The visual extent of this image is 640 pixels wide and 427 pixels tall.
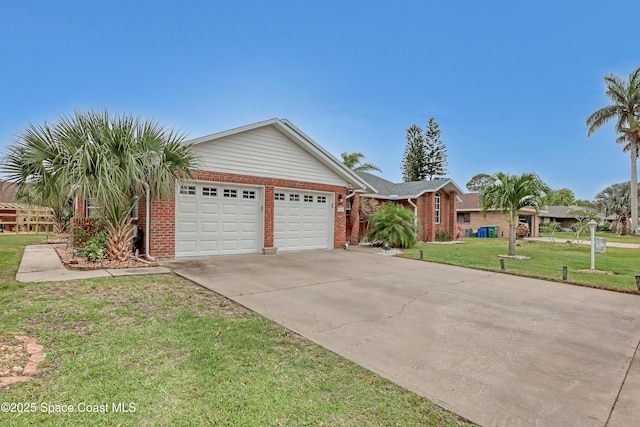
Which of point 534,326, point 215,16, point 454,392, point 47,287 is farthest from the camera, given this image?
point 215,16

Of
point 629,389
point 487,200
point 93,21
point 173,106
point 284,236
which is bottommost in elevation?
point 629,389

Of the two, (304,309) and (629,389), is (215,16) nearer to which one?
(304,309)

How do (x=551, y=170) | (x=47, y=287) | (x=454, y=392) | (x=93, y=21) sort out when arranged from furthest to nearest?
(x=551, y=170) < (x=93, y=21) < (x=47, y=287) < (x=454, y=392)

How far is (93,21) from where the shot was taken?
35.0 ft

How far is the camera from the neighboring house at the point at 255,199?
10164 millimetres

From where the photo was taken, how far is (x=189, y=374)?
9.94ft

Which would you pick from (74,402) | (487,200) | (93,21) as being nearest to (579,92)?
(487,200)

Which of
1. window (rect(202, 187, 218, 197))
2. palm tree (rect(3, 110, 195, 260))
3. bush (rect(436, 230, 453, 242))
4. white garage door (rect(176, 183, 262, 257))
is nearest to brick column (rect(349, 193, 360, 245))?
white garage door (rect(176, 183, 262, 257))

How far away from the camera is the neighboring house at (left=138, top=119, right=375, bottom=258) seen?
33.3 feet

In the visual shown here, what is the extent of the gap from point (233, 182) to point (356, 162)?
20.8m

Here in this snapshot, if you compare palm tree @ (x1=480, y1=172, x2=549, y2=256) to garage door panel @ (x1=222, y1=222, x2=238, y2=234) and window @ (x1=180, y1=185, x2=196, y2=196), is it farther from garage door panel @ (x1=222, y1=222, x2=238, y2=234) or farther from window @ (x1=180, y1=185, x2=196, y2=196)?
window @ (x1=180, y1=185, x2=196, y2=196)

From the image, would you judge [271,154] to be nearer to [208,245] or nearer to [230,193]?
[230,193]

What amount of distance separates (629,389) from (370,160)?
29.9 m

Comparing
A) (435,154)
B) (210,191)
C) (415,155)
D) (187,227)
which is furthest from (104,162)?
(435,154)
